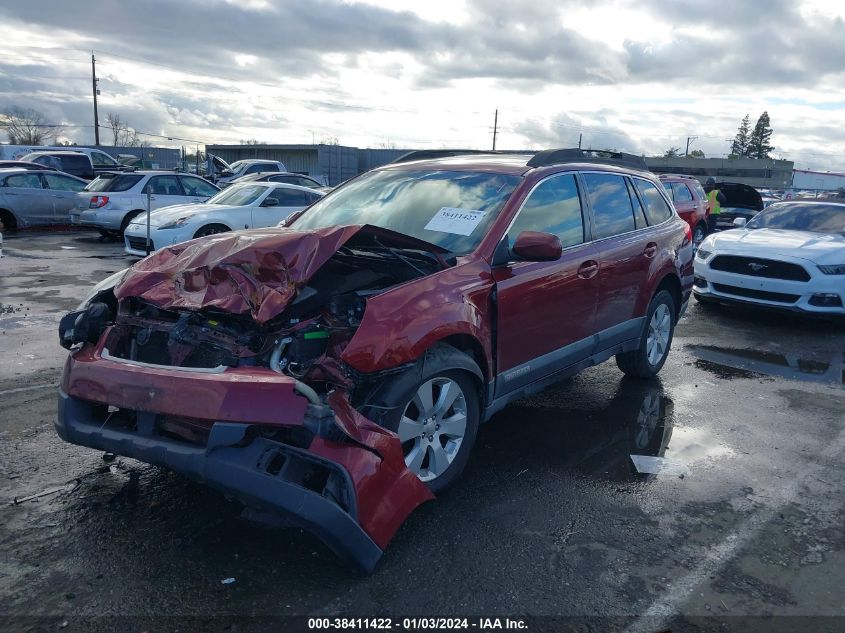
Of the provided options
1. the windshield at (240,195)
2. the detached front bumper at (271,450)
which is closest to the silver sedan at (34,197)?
the windshield at (240,195)

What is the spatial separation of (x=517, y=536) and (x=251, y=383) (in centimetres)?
162

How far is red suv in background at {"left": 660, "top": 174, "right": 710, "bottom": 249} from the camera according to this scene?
14516mm

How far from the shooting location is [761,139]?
352 feet

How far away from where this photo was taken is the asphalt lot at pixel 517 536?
9.74ft

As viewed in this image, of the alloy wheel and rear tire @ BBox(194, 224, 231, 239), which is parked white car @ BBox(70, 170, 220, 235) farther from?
the alloy wheel

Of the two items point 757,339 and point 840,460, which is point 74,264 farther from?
point 840,460

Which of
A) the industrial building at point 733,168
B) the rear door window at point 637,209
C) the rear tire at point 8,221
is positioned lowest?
the rear tire at point 8,221

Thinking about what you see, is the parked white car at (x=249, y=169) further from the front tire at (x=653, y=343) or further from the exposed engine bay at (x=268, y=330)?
the exposed engine bay at (x=268, y=330)

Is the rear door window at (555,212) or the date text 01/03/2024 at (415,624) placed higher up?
the rear door window at (555,212)

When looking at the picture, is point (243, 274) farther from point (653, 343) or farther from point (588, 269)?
point (653, 343)

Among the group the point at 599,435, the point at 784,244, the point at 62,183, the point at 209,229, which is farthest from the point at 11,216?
the point at 784,244

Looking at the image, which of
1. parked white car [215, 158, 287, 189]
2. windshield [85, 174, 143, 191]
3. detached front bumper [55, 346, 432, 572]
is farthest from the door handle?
parked white car [215, 158, 287, 189]

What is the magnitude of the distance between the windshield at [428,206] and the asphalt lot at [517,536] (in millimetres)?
1512

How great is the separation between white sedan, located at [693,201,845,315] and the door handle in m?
4.88
